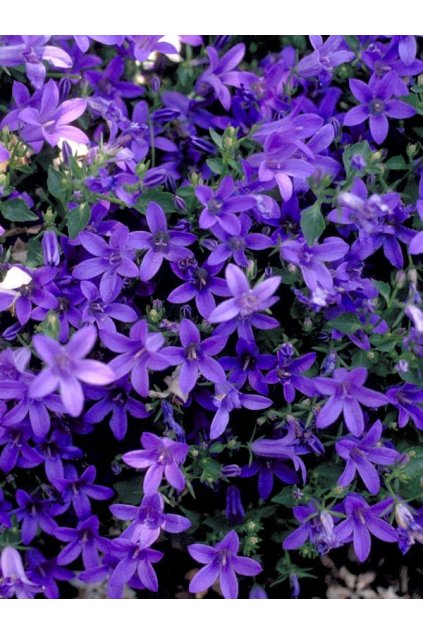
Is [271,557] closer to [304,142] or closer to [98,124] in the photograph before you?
[304,142]

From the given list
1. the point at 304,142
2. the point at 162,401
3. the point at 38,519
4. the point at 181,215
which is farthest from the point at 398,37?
the point at 38,519

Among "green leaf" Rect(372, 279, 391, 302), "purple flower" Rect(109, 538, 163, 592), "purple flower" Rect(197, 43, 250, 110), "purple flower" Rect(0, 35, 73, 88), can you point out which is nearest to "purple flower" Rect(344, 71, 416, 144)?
"purple flower" Rect(197, 43, 250, 110)

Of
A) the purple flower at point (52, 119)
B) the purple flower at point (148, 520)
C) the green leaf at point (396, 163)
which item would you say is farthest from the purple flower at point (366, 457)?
the purple flower at point (52, 119)

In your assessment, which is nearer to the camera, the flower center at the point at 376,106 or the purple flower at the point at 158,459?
the purple flower at the point at 158,459

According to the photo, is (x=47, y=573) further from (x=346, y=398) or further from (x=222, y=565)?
(x=346, y=398)

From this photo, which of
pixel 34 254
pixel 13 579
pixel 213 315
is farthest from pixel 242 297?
pixel 13 579

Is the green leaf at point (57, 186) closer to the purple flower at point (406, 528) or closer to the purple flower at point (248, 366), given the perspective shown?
the purple flower at point (248, 366)

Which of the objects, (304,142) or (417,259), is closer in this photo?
(304,142)
